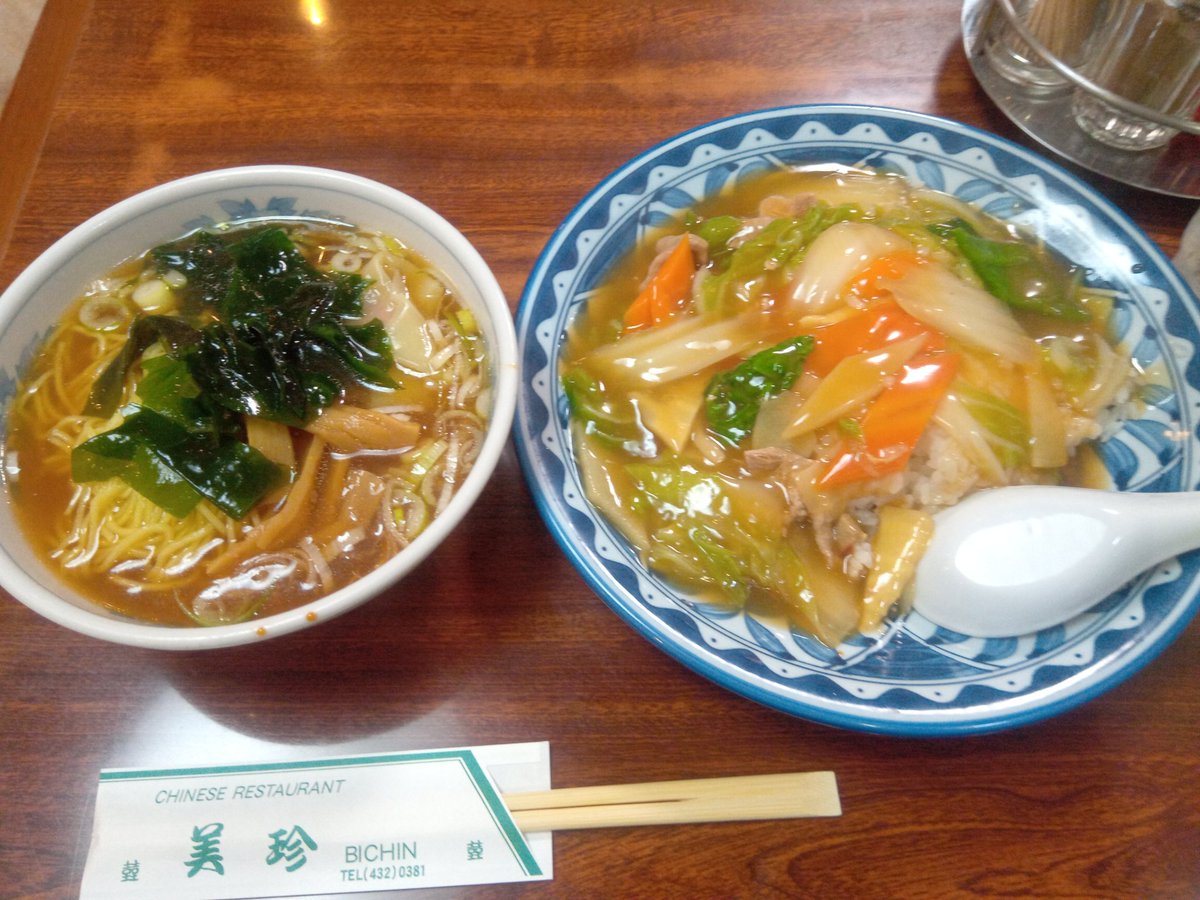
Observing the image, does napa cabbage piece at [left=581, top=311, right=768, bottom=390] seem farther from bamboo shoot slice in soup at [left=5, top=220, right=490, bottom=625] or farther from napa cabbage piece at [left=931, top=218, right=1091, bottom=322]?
napa cabbage piece at [left=931, top=218, right=1091, bottom=322]

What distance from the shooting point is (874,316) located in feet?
4.82

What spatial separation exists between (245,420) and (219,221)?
46 cm

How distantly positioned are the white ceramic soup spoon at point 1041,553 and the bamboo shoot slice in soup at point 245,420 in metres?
0.85

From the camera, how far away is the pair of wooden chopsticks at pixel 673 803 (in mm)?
1192

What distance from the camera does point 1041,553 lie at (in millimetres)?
1283

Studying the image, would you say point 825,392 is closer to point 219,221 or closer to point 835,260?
point 835,260

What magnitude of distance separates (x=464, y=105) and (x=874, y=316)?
4.09ft

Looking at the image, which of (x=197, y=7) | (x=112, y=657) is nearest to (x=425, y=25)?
(x=197, y=7)

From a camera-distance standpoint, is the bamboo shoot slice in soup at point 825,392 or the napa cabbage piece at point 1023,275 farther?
the napa cabbage piece at point 1023,275

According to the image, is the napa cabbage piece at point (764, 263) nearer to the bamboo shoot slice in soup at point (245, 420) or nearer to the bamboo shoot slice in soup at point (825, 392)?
the bamboo shoot slice in soup at point (825, 392)

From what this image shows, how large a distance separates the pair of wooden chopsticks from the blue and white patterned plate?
0.56ft

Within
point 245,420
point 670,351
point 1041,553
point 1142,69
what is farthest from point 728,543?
point 1142,69

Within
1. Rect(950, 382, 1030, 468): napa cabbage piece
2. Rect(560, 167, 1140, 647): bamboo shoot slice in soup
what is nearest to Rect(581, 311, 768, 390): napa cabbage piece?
Rect(560, 167, 1140, 647): bamboo shoot slice in soup

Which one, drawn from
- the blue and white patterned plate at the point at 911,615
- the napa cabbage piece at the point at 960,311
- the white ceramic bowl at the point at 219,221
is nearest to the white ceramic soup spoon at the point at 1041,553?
the blue and white patterned plate at the point at 911,615
